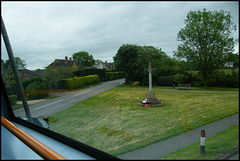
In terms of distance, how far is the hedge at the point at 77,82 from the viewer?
4.69ft

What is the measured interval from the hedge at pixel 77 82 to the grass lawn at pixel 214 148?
3.05ft

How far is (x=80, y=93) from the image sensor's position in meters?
1.52

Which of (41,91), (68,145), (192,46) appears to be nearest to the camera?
(192,46)

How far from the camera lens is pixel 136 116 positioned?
1009 millimetres

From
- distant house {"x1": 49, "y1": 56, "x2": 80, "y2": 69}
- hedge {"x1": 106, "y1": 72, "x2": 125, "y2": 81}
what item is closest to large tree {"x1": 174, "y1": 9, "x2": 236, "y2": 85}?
hedge {"x1": 106, "y1": 72, "x2": 125, "y2": 81}

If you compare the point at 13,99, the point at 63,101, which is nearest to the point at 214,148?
the point at 63,101

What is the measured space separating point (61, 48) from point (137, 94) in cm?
94

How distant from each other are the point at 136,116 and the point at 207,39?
1.93 feet

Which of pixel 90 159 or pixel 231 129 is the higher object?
pixel 231 129

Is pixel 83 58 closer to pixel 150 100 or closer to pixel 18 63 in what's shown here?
pixel 150 100

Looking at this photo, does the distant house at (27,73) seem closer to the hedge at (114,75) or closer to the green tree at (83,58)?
the green tree at (83,58)

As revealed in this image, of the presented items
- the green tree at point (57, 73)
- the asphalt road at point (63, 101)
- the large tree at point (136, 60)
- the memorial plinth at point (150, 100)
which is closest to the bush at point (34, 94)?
the asphalt road at point (63, 101)

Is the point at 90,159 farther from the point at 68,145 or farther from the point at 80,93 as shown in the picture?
the point at 80,93

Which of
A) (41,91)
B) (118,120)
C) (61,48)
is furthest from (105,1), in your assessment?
(41,91)
